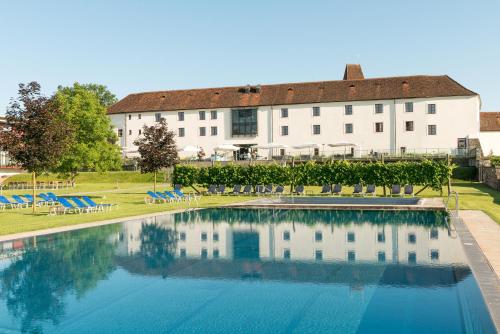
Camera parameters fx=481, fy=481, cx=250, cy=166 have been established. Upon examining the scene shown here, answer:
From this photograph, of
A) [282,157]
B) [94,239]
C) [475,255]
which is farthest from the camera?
[282,157]

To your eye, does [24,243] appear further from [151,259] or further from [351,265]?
[351,265]

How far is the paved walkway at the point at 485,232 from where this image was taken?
1022cm

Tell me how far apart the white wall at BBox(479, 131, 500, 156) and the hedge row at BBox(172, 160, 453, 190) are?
35.3 meters

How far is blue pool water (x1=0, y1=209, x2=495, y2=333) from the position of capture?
277 inches

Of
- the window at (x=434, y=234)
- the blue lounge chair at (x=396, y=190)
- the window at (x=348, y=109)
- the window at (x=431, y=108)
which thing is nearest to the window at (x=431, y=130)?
the window at (x=431, y=108)

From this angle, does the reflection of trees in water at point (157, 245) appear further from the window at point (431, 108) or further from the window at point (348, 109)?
the window at point (431, 108)

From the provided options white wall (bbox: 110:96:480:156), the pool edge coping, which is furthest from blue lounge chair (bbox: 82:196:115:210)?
white wall (bbox: 110:96:480:156)

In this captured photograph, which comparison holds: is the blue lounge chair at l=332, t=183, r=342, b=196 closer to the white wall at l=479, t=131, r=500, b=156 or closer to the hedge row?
the hedge row

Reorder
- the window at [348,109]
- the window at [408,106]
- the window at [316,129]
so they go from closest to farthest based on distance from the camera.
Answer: the window at [408,106], the window at [348,109], the window at [316,129]

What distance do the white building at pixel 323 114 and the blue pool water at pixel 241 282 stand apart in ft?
122

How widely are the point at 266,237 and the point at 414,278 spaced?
6093 mm

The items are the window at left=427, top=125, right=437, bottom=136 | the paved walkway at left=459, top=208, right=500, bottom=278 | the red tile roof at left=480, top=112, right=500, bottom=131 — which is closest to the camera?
the paved walkway at left=459, top=208, right=500, bottom=278

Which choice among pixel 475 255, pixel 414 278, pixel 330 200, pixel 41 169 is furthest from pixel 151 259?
pixel 330 200

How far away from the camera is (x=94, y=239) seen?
14.2m
